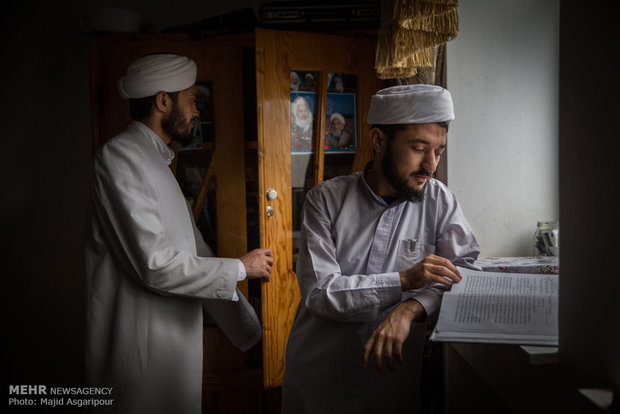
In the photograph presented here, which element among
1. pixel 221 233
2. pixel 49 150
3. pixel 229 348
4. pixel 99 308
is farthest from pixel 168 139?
pixel 49 150

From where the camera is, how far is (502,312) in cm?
94

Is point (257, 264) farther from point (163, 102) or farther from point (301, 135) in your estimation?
point (301, 135)

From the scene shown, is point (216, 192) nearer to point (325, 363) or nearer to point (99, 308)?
point (99, 308)

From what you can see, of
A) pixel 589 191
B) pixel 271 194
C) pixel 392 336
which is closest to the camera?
pixel 589 191

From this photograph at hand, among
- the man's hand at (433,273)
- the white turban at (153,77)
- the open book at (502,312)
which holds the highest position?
the white turban at (153,77)

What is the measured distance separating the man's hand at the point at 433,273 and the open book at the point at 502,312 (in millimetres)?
36

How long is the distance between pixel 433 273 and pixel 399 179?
38 cm

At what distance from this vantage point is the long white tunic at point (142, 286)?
1.52 meters

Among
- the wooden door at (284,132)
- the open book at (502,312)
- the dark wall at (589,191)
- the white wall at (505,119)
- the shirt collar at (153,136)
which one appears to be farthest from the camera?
the wooden door at (284,132)

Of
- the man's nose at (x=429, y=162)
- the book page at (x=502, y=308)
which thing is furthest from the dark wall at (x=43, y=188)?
the book page at (x=502, y=308)

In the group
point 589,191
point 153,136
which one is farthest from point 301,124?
point 589,191

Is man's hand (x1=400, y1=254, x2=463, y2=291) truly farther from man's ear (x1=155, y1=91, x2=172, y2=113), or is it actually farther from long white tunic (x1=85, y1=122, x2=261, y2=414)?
man's ear (x1=155, y1=91, x2=172, y2=113)

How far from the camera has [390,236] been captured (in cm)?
146

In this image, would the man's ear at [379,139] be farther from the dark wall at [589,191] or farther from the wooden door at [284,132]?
the wooden door at [284,132]
